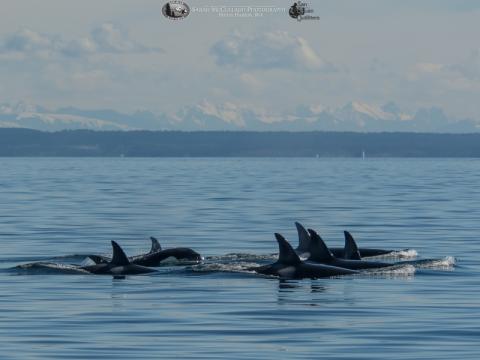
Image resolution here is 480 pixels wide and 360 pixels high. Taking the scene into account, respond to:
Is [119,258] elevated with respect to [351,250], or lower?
lower

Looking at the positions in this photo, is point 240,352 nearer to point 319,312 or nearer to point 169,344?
point 169,344

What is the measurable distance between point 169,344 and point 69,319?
3.27 metres

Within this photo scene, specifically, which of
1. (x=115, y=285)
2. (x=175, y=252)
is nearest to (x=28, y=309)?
(x=115, y=285)

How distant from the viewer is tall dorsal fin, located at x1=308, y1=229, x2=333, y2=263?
105 ft

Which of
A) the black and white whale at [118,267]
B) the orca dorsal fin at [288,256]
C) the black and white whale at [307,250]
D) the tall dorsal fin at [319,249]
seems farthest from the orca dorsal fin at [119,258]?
the black and white whale at [307,250]

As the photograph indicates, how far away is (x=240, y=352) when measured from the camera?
64.8 ft

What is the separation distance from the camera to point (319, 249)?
105 ft

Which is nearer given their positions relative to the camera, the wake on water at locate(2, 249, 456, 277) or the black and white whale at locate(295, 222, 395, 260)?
the wake on water at locate(2, 249, 456, 277)

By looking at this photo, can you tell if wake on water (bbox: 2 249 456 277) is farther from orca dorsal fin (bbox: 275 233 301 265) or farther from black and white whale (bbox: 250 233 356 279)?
Result: orca dorsal fin (bbox: 275 233 301 265)

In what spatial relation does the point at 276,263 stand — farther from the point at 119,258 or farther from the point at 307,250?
the point at 307,250

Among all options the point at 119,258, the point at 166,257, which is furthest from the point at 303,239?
the point at 119,258

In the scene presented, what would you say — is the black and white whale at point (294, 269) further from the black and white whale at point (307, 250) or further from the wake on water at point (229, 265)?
the black and white whale at point (307, 250)

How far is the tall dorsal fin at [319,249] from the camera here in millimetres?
31984

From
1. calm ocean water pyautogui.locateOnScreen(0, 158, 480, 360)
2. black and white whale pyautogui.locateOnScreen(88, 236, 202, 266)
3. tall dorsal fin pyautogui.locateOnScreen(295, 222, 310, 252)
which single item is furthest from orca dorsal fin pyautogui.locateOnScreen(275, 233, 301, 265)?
black and white whale pyautogui.locateOnScreen(88, 236, 202, 266)
